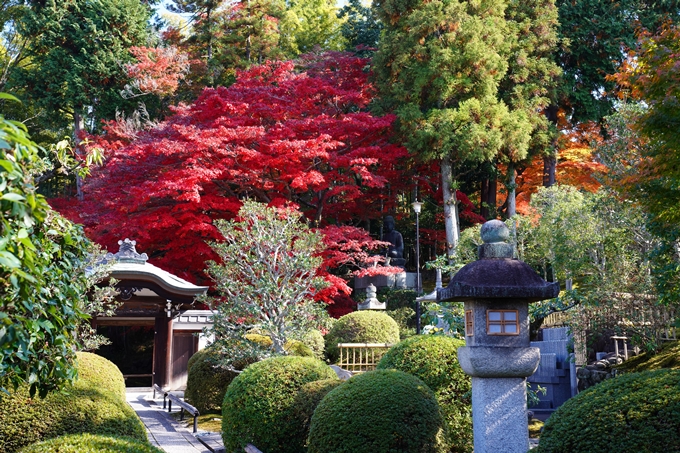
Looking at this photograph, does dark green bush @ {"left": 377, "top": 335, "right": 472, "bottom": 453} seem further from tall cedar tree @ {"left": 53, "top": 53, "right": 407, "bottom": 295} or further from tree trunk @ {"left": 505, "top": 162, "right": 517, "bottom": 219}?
tree trunk @ {"left": 505, "top": 162, "right": 517, "bottom": 219}

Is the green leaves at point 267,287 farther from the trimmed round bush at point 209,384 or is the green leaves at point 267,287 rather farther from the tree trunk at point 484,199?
the tree trunk at point 484,199

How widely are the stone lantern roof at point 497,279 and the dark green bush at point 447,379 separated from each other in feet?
5.47

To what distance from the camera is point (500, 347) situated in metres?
6.73

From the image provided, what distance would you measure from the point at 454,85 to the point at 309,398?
15.5 m

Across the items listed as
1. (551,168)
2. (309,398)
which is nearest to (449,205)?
(551,168)

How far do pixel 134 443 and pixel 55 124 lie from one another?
1041 inches

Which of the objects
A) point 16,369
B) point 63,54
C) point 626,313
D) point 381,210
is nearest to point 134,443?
point 16,369

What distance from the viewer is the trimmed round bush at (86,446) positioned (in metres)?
4.55

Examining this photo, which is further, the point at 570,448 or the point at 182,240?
the point at 182,240

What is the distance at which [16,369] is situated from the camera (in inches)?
161

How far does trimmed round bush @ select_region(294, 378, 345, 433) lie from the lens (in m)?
8.43

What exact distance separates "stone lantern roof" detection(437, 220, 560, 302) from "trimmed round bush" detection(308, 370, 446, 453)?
114 cm

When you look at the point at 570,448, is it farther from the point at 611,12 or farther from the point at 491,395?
the point at 611,12

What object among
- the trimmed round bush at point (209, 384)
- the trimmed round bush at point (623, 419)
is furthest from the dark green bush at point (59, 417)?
the trimmed round bush at point (209, 384)
